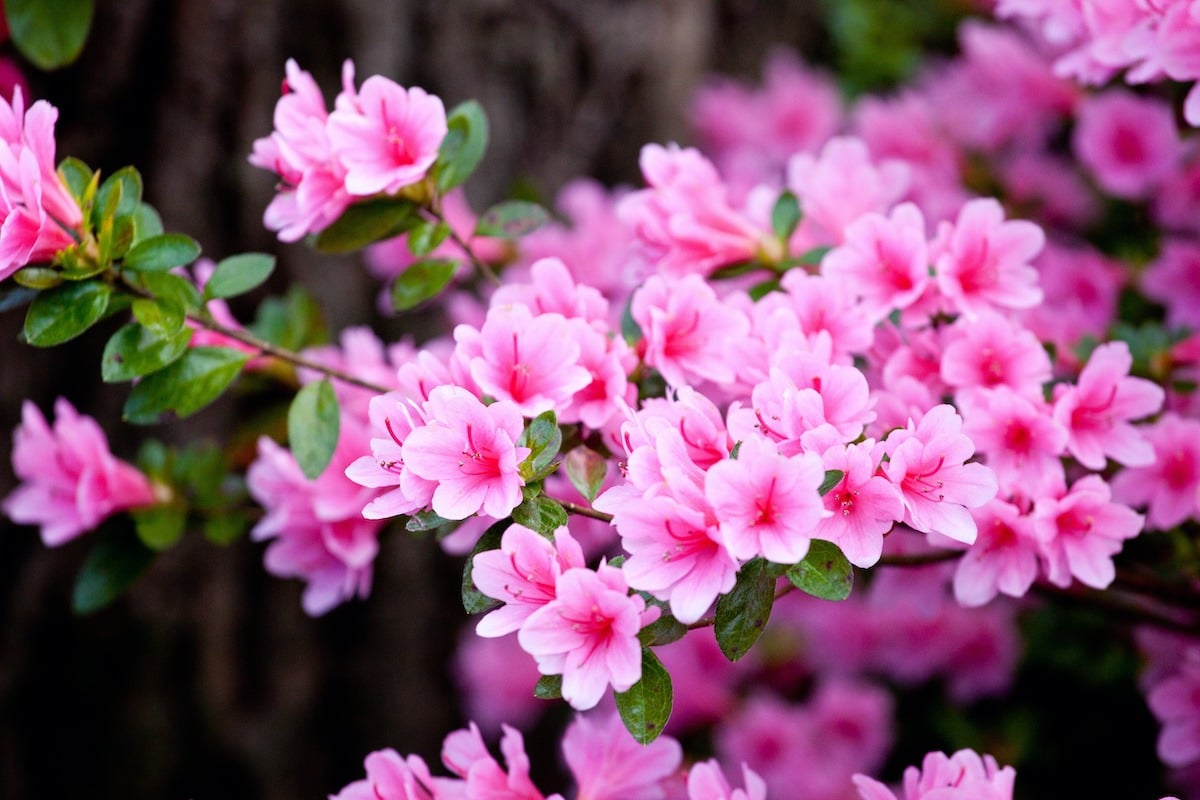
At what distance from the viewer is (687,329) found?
1.04 m

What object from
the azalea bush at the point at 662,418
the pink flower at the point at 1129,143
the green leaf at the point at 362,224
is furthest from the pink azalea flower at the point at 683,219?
the pink flower at the point at 1129,143

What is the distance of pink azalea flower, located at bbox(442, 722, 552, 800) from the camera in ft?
3.04

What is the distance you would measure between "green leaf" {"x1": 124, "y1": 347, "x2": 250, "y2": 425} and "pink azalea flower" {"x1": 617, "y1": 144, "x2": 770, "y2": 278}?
46cm

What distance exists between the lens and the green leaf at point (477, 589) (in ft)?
2.87

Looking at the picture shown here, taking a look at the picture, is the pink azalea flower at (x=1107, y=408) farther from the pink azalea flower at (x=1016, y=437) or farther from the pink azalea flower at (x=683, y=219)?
the pink azalea flower at (x=683, y=219)

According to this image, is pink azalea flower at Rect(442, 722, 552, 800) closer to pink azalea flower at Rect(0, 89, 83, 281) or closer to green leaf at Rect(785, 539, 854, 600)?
green leaf at Rect(785, 539, 854, 600)

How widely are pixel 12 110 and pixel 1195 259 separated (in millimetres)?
1422

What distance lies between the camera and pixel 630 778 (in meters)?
1.00

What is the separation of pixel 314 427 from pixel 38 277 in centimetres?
29

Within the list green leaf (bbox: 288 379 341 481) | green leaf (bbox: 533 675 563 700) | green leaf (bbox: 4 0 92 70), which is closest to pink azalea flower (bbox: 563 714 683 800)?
green leaf (bbox: 533 675 563 700)

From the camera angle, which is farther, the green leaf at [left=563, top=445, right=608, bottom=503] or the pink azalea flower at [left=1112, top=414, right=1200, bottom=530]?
the pink azalea flower at [left=1112, top=414, right=1200, bottom=530]

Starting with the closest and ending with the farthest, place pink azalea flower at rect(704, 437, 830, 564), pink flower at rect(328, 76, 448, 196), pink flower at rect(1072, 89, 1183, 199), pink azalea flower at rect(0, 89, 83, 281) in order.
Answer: pink azalea flower at rect(704, 437, 830, 564) < pink azalea flower at rect(0, 89, 83, 281) < pink flower at rect(328, 76, 448, 196) < pink flower at rect(1072, 89, 1183, 199)

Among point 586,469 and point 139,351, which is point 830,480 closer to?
point 586,469

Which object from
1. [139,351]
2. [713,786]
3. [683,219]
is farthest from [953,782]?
[139,351]
